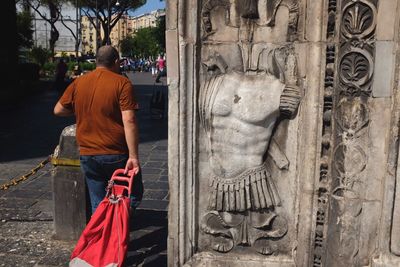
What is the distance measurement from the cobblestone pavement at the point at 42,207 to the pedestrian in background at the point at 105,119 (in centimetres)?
94

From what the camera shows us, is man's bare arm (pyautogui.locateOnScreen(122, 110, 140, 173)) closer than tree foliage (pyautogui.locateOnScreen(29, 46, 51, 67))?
Yes

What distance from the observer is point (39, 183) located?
24.5 ft

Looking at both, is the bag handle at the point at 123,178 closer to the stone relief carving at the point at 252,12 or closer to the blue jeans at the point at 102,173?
the blue jeans at the point at 102,173

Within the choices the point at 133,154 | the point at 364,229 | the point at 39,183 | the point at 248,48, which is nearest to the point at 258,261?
the point at 364,229

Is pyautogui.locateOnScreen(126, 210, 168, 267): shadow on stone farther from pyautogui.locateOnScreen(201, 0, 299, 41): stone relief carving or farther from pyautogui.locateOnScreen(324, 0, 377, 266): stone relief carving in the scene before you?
pyautogui.locateOnScreen(201, 0, 299, 41): stone relief carving

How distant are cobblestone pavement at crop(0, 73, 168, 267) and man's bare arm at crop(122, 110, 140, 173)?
1075 mm

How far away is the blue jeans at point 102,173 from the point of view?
4.33 m

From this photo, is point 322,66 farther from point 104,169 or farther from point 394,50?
point 104,169

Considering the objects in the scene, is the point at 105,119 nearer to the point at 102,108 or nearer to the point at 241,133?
the point at 102,108

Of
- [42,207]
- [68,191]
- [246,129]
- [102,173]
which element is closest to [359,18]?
[246,129]

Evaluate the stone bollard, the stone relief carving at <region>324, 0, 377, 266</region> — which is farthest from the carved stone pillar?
the stone bollard

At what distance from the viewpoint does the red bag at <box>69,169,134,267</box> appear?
3963 millimetres

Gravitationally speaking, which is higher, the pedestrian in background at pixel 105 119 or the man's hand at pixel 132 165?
the pedestrian in background at pixel 105 119

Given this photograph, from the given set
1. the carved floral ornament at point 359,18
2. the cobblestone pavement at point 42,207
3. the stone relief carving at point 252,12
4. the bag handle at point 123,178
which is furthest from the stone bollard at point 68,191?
the carved floral ornament at point 359,18
